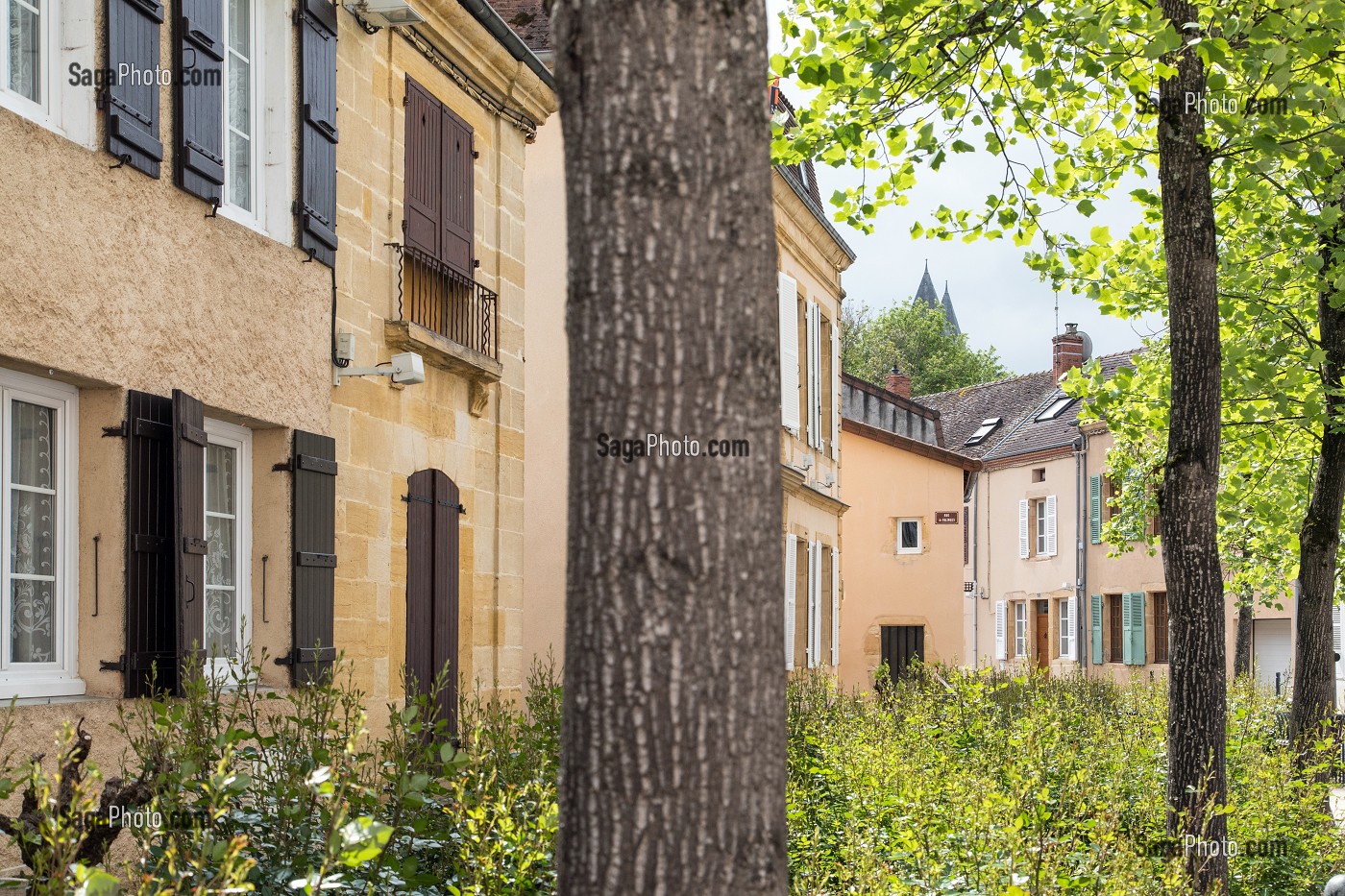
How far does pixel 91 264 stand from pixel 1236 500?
9.36m

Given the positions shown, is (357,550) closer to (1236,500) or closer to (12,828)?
(12,828)

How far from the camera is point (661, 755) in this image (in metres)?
2.39

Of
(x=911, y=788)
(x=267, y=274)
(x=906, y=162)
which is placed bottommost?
(x=911, y=788)

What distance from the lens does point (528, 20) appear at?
1298cm

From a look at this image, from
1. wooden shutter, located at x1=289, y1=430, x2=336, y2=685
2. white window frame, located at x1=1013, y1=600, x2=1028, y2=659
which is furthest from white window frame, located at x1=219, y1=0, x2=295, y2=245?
white window frame, located at x1=1013, y1=600, x2=1028, y2=659

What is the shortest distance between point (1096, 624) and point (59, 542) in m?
30.1

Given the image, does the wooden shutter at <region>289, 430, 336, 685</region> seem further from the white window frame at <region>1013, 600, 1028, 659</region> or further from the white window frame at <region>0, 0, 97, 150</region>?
the white window frame at <region>1013, 600, 1028, 659</region>

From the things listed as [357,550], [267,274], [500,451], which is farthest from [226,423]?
[500,451]

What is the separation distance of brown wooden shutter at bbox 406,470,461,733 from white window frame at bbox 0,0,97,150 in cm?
363

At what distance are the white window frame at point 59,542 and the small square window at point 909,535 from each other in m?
23.0

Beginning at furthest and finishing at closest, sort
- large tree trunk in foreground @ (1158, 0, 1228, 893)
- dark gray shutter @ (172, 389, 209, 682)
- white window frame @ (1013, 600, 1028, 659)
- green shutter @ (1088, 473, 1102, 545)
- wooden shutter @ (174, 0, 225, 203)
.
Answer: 1. white window frame @ (1013, 600, 1028, 659)
2. green shutter @ (1088, 473, 1102, 545)
3. wooden shutter @ (174, 0, 225, 203)
4. large tree trunk in foreground @ (1158, 0, 1228, 893)
5. dark gray shutter @ (172, 389, 209, 682)

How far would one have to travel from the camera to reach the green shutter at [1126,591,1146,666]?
31203 mm

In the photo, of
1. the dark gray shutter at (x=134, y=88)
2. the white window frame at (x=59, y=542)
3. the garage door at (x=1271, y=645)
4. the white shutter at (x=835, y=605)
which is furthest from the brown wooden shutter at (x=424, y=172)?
the garage door at (x=1271, y=645)

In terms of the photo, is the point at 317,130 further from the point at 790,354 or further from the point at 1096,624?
the point at 1096,624
